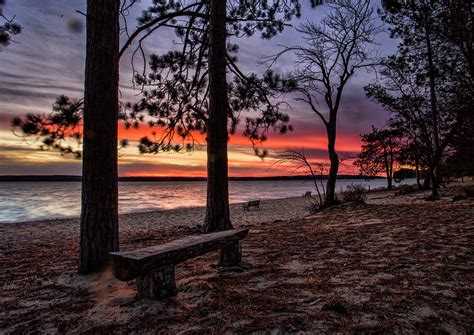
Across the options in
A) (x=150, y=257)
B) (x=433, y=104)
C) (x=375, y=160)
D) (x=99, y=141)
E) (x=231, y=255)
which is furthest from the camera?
(x=375, y=160)

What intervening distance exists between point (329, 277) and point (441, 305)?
3.47 feet

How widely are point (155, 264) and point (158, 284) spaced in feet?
1.14

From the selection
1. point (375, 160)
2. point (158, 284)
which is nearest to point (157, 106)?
point (158, 284)

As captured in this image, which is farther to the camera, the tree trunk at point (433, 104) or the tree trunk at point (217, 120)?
the tree trunk at point (433, 104)

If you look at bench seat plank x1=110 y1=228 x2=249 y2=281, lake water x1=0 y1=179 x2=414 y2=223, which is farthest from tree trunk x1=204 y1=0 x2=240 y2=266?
lake water x1=0 y1=179 x2=414 y2=223

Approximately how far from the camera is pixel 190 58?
8.23 m

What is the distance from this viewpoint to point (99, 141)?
3947 millimetres

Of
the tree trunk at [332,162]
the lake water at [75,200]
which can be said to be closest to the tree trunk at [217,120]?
the tree trunk at [332,162]

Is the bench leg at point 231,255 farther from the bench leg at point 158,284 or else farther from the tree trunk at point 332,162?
the tree trunk at point 332,162

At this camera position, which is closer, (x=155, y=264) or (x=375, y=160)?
(x=155, y=264)

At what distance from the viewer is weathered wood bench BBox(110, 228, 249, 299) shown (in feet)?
8.06

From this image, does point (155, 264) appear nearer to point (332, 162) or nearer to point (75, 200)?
point (332, 162)

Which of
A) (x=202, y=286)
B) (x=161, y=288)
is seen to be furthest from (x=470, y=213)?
(x=161, y=288)

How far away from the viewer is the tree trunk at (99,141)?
154 inches
